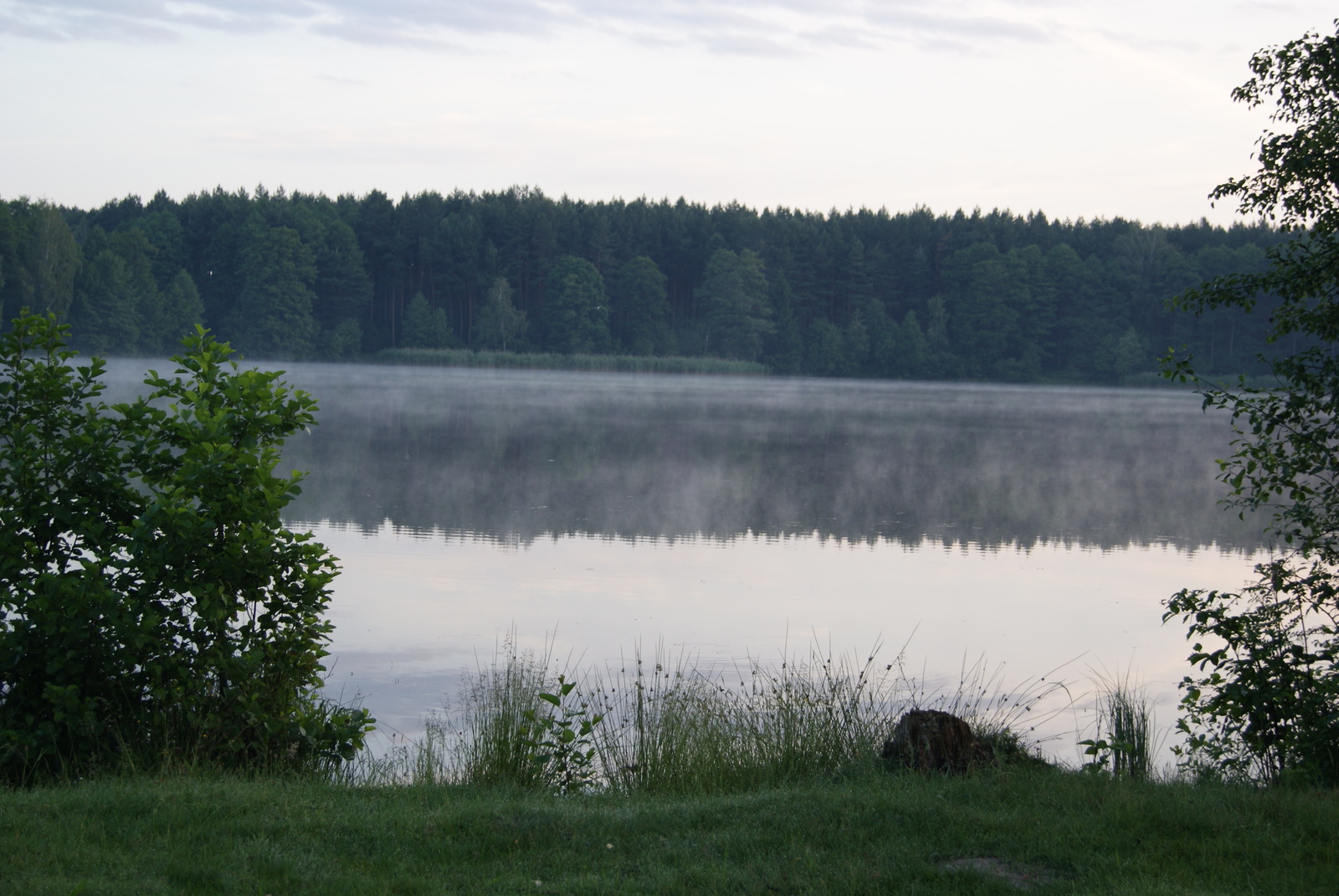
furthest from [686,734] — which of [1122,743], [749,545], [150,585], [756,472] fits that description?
[756,472]

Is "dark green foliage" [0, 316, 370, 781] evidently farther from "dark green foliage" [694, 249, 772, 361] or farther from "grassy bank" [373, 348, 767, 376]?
"dark green foliage" [694, 249, 772, 361]

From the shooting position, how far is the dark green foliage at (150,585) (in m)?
6.75

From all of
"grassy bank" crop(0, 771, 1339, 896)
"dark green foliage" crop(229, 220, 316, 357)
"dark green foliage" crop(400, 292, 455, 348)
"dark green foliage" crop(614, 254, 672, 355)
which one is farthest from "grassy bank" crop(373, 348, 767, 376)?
"grassy bank" crop(0, 771, 1339, 896)

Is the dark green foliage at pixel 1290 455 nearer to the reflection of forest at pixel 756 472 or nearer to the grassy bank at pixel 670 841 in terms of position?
the grassy bank at pixel 670 841

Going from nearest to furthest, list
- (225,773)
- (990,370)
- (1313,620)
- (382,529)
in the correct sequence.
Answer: (225,773) < (1313,620) < (382,529) < (990,370)

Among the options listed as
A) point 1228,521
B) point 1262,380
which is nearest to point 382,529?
point 1228,521

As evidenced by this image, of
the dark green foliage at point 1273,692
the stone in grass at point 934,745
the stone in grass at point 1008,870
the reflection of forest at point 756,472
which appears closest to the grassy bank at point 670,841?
the stone in grass at point 1008,870

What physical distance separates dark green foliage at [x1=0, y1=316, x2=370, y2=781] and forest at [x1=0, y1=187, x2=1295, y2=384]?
97.9m

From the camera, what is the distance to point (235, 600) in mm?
7141

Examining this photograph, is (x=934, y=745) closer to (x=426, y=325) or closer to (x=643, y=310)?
(x=426, y=325)

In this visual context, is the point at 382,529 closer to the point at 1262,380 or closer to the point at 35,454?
the point at 35,454

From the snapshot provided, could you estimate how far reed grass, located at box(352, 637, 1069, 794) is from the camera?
750 centimetres

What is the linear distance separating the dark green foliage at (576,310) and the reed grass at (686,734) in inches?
3890

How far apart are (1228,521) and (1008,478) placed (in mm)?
6136
